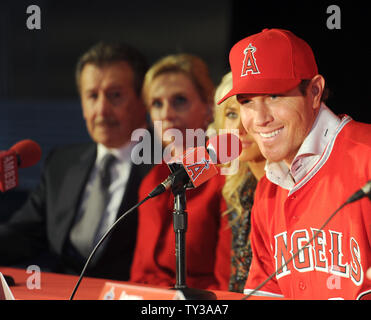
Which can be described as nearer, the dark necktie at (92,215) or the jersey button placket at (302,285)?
the jersey button placket at (302,285)

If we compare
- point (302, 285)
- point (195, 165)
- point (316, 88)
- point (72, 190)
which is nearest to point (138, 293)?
point (195, 165)

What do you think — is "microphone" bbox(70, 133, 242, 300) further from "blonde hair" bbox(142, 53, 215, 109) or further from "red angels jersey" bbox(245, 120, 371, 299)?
"blonde hair" bbox(142, 53, 215, 109)

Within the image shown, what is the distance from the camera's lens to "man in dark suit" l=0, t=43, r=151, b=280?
2.61 meters

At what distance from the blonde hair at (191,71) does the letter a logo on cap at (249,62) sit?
1.01m

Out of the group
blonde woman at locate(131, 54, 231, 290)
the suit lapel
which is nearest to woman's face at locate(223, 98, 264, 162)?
blonde woman at locate(131, 54, 231, 290)

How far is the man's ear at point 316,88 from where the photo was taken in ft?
5.28

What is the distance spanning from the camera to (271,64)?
5.17 feet

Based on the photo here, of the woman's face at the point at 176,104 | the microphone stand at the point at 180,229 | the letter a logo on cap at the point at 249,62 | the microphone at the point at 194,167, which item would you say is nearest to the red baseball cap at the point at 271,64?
the letter a logo on cap at the point at 249,62

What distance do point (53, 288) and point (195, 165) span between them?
672 mm

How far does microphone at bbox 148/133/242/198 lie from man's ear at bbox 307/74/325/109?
0.38 meters

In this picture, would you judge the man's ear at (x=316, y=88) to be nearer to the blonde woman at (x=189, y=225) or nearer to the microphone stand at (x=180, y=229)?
the microphone stand at (x=180, y=229)

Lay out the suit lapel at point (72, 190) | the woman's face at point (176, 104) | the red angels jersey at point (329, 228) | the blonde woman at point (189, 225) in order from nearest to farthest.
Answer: the red angels jersey at point (329, 228) → the blonde woman at point (189, 225) → the woman's face at point (176, 104) → the suit lapel at point (72, 190)

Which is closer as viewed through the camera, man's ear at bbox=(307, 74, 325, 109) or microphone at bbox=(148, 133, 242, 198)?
microphone at bbox=(148, 133, 242, 198)

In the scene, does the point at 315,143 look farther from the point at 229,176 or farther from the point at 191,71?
the point at 191,71
